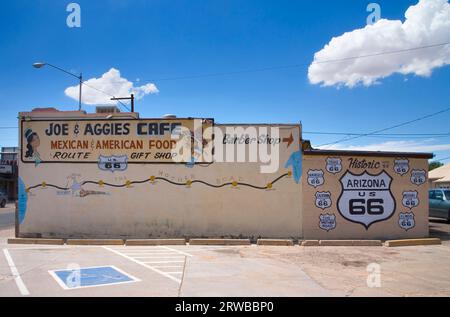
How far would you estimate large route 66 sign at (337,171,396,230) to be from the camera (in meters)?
13.6

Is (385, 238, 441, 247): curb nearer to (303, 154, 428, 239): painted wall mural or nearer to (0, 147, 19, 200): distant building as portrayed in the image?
(303, 154, 428, 239): painted wall mural

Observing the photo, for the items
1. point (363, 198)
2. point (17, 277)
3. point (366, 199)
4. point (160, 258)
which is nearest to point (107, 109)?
point (160, 258)

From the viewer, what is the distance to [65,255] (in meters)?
10.6

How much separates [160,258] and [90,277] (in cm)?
252

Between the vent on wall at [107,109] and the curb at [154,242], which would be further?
the vent on wall at [107,109]

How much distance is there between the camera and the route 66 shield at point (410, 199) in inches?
545

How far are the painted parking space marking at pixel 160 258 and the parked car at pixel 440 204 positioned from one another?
14902mm

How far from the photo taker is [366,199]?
13.7 meters

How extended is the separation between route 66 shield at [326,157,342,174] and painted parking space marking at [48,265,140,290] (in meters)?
8.20

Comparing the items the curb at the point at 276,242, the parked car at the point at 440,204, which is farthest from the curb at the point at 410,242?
the parked car at the point at 440,204

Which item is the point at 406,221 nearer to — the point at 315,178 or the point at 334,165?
the point at 334,165

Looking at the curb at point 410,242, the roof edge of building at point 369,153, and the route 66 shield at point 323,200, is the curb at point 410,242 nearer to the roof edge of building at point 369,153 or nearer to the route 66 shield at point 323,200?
the route 66 shield at point 323,200
